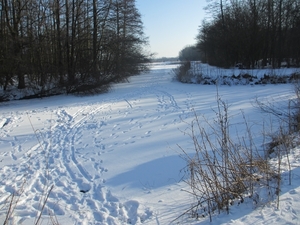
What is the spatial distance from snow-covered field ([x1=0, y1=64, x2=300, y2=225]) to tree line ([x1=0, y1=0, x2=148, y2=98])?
610cm

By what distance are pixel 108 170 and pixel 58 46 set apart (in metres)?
15.3

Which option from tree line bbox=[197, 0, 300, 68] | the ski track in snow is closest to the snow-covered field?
the ski track in snow

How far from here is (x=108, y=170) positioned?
16.9 ft

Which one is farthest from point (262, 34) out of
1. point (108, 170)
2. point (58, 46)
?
point (108, 170)

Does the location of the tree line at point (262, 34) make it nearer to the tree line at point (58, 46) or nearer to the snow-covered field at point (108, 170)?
the tree line at point (58, 46)

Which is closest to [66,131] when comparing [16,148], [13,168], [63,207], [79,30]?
[16,148]

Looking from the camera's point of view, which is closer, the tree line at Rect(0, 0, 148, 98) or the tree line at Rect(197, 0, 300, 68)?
the tree line at Rect(0, 0, 148, 98)

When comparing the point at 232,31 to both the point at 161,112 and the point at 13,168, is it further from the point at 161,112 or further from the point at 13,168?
the point at 13,168

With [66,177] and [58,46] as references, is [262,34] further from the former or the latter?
[66,177]

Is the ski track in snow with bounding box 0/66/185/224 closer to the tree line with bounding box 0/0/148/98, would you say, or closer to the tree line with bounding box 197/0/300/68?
the tree line with bounding box 0/0/148/98

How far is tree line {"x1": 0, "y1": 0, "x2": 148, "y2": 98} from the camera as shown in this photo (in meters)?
14.9

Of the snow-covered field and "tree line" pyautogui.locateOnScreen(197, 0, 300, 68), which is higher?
"tree line" pyautogui.locateOnScreen(197, 0, 300, 68)

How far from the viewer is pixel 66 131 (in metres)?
7.98

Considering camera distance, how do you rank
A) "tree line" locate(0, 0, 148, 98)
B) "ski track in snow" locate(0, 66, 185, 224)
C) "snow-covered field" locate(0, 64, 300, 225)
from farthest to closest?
"tree line" locate(0, 0, 148, 98), "ski track in snow" locate(0, 66, 185, 224), "snow-covered field" locate(0, 64, 300, 225)
